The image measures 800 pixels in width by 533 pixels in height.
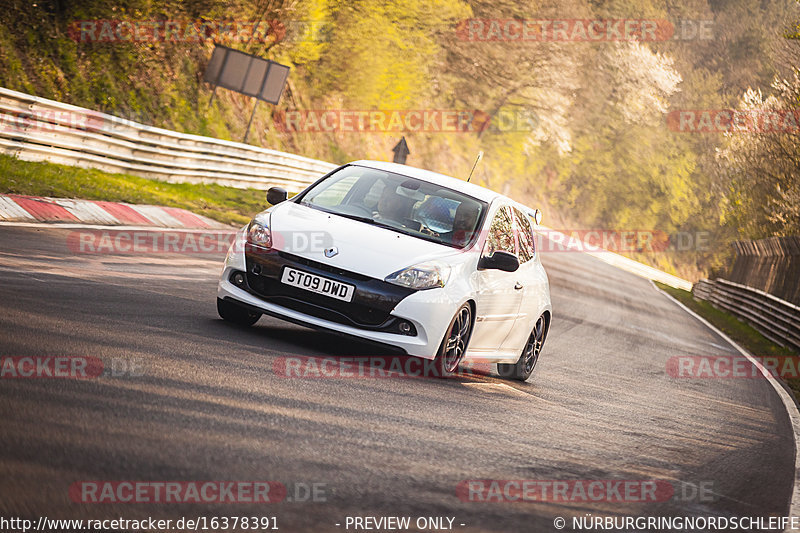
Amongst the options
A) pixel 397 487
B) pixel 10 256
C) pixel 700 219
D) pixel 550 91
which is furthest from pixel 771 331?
pixel 700 219

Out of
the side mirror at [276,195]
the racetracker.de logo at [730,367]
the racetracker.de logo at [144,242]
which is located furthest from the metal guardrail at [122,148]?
the racetracker.de logo at [730,367]

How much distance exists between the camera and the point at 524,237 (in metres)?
9.80

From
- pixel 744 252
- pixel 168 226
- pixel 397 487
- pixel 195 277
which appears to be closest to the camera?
pixel 397 487

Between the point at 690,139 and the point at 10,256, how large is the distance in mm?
72508

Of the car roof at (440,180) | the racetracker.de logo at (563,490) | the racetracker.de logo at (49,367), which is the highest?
the car roof at (440,180)

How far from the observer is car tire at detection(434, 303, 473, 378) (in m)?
7.84

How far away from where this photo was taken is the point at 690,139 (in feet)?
251

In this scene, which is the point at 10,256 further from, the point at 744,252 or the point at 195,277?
the point at 744,252

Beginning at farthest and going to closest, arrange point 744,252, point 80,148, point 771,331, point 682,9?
point 682,9, point 744,252, point 771,331, point 80,148

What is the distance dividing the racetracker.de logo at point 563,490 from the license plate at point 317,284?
96.5 inches

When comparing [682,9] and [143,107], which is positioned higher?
[682,9]

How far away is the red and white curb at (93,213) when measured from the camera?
12.5m

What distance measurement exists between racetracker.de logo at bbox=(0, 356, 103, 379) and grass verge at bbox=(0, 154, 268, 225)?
26.7 feet

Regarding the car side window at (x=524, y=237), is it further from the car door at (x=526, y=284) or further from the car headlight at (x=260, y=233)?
the car headlight at (x=260, y=233)
